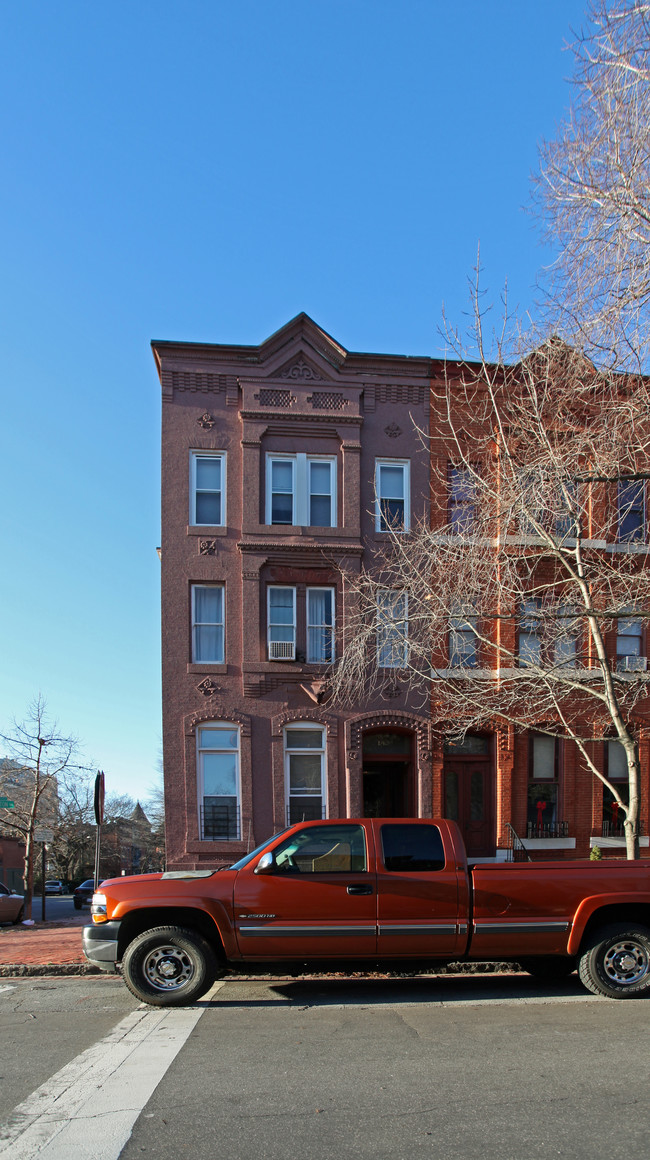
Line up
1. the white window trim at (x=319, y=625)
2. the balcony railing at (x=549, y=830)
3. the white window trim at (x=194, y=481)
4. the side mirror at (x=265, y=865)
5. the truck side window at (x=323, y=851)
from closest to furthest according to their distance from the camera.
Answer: the side mirror at (x=265, y=865) < the truck side window at (x=323, y=851) < the white window trim at (x=319, y=625) < the balcony railing at (x=549, y=830) < the white window trim at (x=194, y=481)

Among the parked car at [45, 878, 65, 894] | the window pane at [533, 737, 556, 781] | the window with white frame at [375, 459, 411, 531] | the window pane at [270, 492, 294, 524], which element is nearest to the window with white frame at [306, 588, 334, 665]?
the window pane at [270, 492, 294, 524]

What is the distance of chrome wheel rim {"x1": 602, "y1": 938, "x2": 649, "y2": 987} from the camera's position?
8305 millimetres

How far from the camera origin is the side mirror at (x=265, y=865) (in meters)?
8.22

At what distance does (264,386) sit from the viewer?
749 inches

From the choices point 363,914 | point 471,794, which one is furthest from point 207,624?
point 363,914

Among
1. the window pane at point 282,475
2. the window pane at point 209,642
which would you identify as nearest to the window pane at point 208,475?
the window pane at point 282,475

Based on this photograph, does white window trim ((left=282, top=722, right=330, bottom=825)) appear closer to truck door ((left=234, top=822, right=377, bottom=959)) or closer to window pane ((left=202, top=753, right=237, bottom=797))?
window pane ((left=202, top=753, right=237, bottom=797))

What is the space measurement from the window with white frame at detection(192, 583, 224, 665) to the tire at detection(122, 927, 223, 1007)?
10491 mm

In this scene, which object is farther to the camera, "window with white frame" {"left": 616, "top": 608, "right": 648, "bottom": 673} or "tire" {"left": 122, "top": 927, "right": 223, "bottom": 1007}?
"window with white frame" {"left": 616, "top": 608, "right": 648, "bottom": 673}

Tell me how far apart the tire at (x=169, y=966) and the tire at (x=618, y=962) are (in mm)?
3457

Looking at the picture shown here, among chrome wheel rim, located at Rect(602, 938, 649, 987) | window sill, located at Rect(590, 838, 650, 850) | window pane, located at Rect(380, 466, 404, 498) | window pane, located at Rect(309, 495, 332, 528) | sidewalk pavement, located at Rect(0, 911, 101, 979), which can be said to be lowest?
sidewalk pavement, located at Rect(0, 911, 101, 979)

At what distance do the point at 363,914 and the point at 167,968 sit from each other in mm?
1812

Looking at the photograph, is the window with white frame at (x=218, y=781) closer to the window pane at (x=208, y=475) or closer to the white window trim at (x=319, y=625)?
the white window trim at (x=319, y=625)

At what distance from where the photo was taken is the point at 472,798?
1889cm
